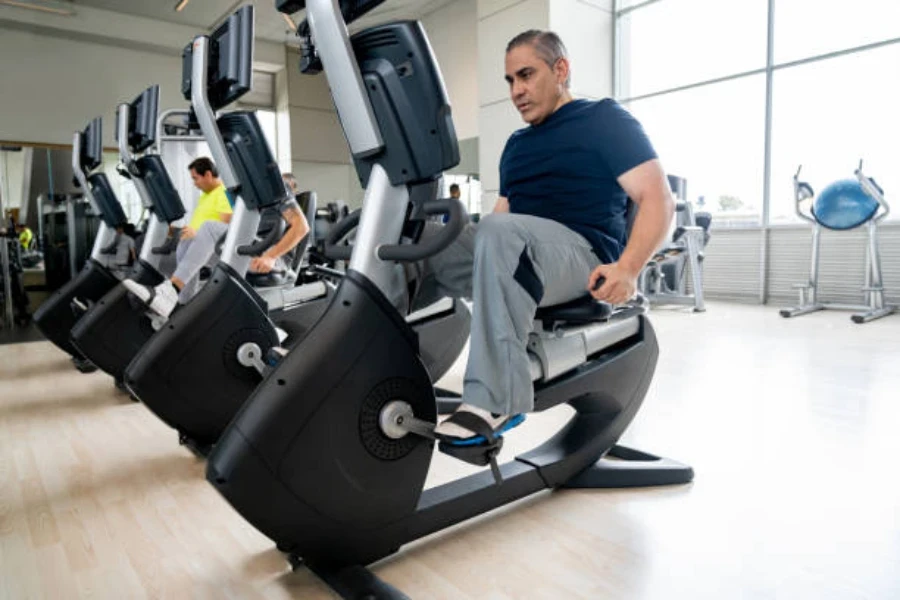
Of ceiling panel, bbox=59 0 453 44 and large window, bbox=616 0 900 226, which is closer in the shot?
large window, bbox=616 0 900 226

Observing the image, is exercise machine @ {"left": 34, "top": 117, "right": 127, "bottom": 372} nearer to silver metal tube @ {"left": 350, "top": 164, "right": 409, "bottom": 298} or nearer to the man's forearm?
silver metal tube @ {"left": 350, "top": 164, "right": 409, "bottom": 298}

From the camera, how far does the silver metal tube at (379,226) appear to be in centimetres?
133

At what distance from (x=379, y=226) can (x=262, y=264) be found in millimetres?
1470

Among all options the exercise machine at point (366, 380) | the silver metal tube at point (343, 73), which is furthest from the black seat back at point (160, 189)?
the silver metal tube at point (343, 73)

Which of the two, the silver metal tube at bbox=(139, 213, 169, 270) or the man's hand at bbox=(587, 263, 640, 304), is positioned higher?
the silver metal tube at bbox=(139, 213, 169, 270)

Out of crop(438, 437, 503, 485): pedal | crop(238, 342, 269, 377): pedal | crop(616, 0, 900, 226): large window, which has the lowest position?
crop(438, 437, 503, 485): pedal

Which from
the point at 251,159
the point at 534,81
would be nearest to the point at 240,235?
the point at 251,159

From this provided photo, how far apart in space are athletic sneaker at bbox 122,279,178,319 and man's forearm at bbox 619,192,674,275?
2488 mm

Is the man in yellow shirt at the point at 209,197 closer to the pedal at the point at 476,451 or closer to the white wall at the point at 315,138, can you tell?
the pedal at the point at 476,451

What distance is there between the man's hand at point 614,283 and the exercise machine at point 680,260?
3.92 meters

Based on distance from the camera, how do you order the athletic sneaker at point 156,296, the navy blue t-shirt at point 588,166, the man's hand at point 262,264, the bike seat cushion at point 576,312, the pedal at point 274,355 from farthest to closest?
the athletic sneaker at point 156,296, the man's hand at point 262,264, the pedal at point 274,355, the navy blue t-shirt at point 588,166, the bike seat cushion at point 576,312

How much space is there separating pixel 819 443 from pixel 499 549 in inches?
53.6

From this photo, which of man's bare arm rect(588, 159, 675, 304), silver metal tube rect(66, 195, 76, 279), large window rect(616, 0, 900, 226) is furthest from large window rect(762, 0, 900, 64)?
silver metal tube rect(66, 195, 76, 279)

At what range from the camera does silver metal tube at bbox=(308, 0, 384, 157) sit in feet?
4.35
